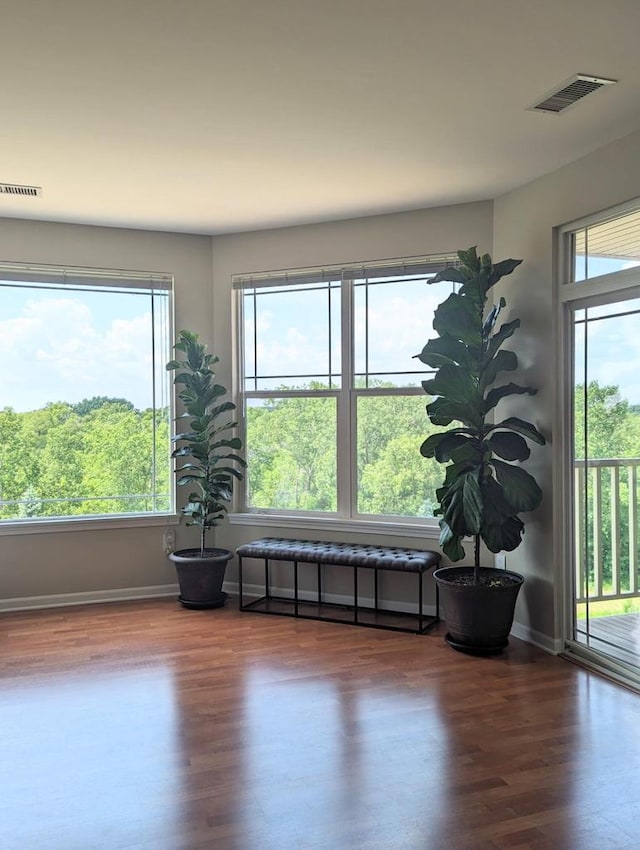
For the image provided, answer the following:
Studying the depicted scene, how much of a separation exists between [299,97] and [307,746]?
272 centimetres

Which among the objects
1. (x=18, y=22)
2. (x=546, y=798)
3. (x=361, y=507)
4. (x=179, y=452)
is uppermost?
(x=18, y=22)

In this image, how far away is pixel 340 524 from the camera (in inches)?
197

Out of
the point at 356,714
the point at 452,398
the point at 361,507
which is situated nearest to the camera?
the point at 356,714

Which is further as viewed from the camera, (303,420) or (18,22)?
(303,420)

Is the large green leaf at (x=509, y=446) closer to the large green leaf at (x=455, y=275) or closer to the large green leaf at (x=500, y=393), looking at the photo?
the large green leaf at (x=500, y=393)

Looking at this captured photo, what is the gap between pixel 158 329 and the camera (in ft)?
17.6

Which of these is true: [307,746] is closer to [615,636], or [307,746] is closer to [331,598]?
[615,636]

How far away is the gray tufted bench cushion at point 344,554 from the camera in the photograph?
4.39 metres

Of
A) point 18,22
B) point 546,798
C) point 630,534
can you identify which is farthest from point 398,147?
point 546,798

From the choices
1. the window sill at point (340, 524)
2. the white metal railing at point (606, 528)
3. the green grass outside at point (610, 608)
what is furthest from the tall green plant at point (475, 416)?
the window sill at point (340, 524)

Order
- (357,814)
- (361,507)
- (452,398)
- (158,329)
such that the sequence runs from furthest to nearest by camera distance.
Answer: (158,329), (361,507), (452,398), (357,814)

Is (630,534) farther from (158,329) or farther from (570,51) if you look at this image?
(158,329)

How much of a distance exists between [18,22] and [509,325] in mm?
2779

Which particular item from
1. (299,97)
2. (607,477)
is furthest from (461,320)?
(299,97)
